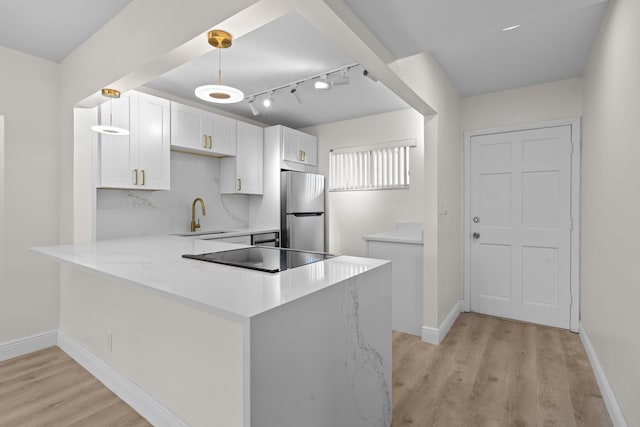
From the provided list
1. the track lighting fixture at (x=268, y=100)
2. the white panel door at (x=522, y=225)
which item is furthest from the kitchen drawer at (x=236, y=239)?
the white panel door at (x=522, y=225)

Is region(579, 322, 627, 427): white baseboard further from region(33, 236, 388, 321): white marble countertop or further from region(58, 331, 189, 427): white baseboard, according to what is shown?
region(58, 331, 189, 427): white baseboard

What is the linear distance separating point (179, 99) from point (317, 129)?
1.98m

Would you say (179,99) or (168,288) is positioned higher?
(179,99)

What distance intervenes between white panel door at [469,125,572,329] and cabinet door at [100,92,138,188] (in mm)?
3520

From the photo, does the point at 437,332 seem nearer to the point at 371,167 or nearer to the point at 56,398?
the point at 371,167

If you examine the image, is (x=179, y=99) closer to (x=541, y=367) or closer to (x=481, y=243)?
(x=481, y=243)

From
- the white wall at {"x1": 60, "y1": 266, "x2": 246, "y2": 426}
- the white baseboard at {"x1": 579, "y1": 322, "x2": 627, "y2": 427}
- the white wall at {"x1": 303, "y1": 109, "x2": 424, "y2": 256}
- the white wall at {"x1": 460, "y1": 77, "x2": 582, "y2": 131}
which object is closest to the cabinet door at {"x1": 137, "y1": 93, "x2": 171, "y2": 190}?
the white wall at {"x1": 60, "y1": 266, "x2": 246, "y2": 426}

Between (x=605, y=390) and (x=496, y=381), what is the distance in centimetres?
60

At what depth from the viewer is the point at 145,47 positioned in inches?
72.3

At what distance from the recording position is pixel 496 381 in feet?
7.38

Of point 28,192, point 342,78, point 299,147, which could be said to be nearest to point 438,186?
point 342,78

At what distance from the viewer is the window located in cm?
405

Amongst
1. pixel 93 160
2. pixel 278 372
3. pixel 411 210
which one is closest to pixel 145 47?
pixel 93 160

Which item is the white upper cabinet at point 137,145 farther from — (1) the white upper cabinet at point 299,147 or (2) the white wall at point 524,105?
(2) the white wall at point 524,105
